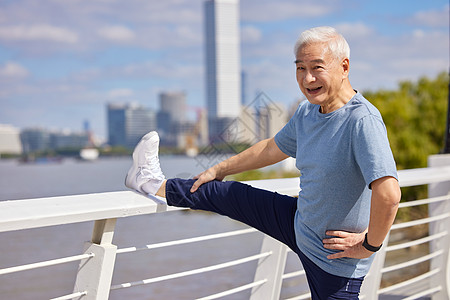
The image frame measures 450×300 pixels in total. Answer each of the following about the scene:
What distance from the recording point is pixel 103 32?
10312cm

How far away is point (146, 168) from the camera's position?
6.22 ft

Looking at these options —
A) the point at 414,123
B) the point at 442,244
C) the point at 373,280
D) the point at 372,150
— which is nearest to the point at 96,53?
the point at 414,123

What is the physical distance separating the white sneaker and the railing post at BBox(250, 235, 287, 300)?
604 millimetres

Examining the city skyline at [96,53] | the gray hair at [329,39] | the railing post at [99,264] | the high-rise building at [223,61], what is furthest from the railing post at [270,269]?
the city skyline at [96,53]

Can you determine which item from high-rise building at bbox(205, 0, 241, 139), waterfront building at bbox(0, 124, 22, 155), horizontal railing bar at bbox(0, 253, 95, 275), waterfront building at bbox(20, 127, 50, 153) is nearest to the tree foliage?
high-rise building at bbox(205, 0, 241, 139)

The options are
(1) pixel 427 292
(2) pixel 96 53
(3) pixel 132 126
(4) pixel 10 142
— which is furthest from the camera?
(2) pixel 96 53

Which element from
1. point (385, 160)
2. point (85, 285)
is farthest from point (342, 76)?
point (85, 285)

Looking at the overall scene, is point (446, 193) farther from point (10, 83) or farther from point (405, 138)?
point (10, 83)

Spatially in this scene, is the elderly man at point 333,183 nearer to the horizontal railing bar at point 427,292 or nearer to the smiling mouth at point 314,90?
the smiling mouth at point 314,90

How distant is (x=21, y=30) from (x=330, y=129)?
376 ft

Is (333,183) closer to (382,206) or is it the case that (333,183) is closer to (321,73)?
(382,206)

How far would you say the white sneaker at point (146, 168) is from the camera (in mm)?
1841

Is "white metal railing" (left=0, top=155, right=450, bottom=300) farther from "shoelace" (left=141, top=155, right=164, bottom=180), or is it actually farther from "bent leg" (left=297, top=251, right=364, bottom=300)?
"bent leg" (left=297, top=251, right=364, bottom=300)

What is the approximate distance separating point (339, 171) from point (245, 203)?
0.44 metres
